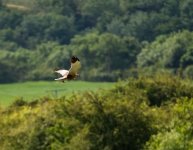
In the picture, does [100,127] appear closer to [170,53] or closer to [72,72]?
[72,72]

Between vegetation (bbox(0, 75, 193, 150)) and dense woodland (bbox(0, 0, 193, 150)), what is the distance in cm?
4

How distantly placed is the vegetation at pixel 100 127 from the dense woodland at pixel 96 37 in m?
60.5

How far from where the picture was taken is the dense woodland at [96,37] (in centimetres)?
11794

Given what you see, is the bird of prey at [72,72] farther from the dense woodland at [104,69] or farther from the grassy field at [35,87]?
the grassy field at [35,87]

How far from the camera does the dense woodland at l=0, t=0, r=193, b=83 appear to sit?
117938mm

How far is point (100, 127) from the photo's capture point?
41.9 m

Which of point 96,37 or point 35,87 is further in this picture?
point 96,37

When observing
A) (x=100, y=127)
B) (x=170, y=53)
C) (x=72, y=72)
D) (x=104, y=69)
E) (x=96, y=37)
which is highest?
(x=96, y=37)

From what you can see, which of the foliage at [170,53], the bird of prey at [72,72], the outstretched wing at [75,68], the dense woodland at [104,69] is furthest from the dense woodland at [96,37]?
the outstretched wing at [75,68]

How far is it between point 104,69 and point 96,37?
1588 cm

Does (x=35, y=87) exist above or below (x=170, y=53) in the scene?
below

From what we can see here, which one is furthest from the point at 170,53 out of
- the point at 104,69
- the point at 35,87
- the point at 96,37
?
the point at 35,87

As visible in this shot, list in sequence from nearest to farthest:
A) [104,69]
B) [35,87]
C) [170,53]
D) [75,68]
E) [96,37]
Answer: [75,68]
[35,87]
[104,69]
[170,53]
[96,37]

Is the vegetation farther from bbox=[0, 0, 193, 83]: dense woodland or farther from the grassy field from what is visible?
bbox=[0, 0, 193, 83]: dense woodland
